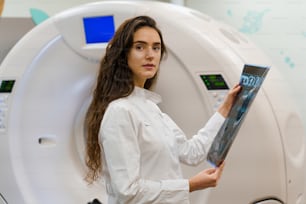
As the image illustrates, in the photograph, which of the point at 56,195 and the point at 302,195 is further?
the point at 56,195

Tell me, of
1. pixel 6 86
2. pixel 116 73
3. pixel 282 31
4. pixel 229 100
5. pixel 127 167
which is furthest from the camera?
pixel 282 31

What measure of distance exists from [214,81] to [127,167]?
63cm

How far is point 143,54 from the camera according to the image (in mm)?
1160

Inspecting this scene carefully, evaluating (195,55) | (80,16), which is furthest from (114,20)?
(195,55)

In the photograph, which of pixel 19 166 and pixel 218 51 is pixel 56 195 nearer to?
pixel 19 166

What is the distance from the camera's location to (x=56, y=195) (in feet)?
6.64

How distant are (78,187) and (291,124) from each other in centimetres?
94

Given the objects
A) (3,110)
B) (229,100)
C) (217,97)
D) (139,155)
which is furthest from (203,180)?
(3,110)

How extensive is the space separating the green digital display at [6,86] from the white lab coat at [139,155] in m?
0.92

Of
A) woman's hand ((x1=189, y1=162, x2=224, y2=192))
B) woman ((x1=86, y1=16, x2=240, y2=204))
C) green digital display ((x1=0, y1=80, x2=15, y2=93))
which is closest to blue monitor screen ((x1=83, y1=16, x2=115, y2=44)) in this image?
green digital display ((x1=0, y1=80, x2=15, y2=93))

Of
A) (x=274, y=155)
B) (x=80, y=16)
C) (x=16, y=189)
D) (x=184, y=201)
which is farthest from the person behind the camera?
(x=16, y=189)

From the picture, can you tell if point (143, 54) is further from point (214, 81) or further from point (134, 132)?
point (214, 81)

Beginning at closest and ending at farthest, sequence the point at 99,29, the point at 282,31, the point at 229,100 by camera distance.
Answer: the point at 229,100, the point at 99,29, the point at 282,31

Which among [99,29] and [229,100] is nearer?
[229,100]
